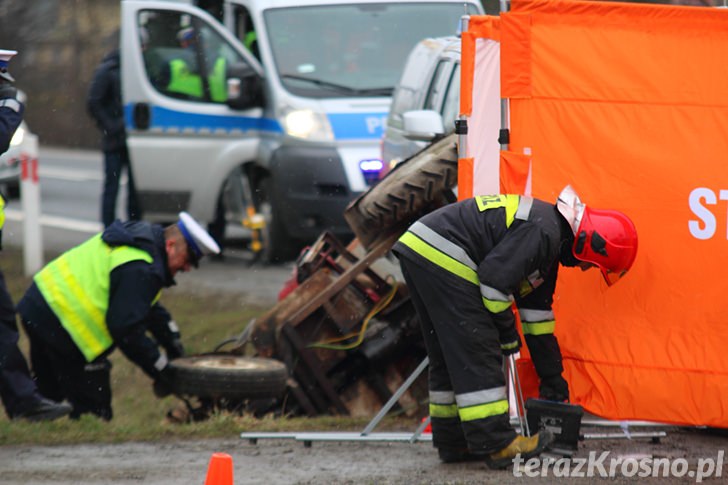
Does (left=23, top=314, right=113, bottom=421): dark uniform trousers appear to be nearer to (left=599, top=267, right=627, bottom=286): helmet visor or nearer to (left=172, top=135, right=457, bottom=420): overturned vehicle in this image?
(left=172, top=135, right=457, bottom=420): overturned vehicle

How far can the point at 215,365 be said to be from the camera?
7.77m

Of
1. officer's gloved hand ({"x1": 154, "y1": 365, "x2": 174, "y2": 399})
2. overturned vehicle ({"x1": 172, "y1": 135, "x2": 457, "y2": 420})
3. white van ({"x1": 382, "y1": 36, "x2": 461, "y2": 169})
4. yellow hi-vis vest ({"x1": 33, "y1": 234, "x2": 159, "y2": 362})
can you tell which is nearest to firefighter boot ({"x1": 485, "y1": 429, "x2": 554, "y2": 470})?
overturned vehicle ({"x1": 172, "y1": 135, "x2": 457, "y2": 420})

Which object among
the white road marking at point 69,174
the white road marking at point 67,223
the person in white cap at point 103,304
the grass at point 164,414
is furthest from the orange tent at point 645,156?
the white road marking at point 69,174

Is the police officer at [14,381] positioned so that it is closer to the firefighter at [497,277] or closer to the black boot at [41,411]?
the black boot at [41,411]

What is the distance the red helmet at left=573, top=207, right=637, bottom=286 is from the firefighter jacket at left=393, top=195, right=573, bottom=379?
8 centimetres

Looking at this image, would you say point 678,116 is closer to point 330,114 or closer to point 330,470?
point 330,470

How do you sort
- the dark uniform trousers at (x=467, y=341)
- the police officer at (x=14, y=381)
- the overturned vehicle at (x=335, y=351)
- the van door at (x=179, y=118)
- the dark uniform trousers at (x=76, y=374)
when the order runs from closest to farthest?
the dark uniform trousers at (x=467, y=341) < the police officer at (x=14, y=381) < the overturned vehicle at (x=335, y=351) < the dark uniform trousers at (x=76, y=374) < the van door at (x=179, y=118)

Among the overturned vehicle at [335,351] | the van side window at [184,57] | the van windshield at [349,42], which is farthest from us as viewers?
the van side window at [184,57]

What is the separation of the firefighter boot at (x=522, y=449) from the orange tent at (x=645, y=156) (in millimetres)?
453

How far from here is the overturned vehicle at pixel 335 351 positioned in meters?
7.52

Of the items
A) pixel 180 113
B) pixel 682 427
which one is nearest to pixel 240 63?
pixel 180 113

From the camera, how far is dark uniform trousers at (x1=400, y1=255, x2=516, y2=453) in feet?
18.7

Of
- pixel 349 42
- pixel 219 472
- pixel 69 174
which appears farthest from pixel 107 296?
pixel 69 174

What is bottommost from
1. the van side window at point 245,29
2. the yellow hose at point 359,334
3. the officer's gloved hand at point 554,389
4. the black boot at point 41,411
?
the black boot at point 41,411
